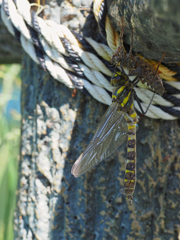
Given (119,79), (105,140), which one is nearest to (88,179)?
(105,140)

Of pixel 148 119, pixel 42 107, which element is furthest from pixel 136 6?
pixel 42 107

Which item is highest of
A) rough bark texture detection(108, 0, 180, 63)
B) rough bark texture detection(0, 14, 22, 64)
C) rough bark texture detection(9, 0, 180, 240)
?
rough bark texture detection(0, 14, 22, 64)

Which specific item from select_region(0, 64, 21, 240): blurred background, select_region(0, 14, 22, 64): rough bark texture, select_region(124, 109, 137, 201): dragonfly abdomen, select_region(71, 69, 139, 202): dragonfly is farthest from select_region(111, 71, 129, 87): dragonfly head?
select_region(0, 14, 22, 64): rough bark texture

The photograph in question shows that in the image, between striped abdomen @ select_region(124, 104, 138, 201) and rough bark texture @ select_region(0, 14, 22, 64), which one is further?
rough bark texture @ select_region(0, 14, 22, 64)

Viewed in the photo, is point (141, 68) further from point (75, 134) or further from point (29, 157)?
point (29, 157)

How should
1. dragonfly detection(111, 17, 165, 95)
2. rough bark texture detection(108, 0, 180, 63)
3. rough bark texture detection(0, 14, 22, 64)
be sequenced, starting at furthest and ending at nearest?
rough bark texture detection(0, 14, 22, 64) → dragonfly detection(111, 17, 165, 95) → rough bark texture detection(108, 0, 180, 63)

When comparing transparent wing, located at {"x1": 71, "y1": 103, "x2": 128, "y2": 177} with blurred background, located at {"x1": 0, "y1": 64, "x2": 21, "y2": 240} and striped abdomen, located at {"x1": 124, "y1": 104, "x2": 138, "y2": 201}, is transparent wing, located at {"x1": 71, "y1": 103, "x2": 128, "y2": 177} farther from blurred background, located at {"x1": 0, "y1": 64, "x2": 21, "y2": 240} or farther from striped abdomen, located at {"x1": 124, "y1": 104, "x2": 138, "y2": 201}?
blurred background, located at {"x1": 0, "y1": 64, "x2": 21, "y2": 240}

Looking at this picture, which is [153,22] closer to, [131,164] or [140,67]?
[140,67]
